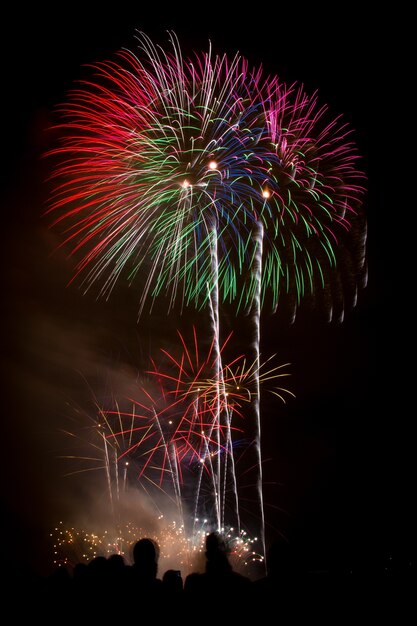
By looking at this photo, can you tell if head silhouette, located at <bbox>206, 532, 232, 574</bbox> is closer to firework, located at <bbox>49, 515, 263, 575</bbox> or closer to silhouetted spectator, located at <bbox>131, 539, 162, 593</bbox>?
silhouetted spectator, located at <bbox>131, 539, 162, 593</bbox>

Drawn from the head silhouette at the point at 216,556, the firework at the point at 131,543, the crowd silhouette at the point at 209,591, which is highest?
the firework at the point at 131,543

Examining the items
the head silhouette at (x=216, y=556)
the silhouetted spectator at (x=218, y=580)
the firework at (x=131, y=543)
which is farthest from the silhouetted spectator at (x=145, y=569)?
the firework at (x=131, y=543)

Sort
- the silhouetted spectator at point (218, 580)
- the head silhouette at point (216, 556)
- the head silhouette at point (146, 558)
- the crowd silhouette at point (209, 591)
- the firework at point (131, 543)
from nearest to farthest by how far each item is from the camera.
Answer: the crowd silhouette at point (209, 591), the silhouetted spectator at point (218, 580), the head silhouette at point (216, 556), the head silhouette at point (146, 558), the firework at point (131, 543)

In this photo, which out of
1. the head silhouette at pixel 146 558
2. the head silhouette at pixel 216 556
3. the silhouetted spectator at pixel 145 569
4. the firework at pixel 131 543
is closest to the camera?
the head silhouette at pixel 216 556

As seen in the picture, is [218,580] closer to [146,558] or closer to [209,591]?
[209,591]

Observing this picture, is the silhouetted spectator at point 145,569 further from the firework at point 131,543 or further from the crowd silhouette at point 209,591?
the firework at point 131,543

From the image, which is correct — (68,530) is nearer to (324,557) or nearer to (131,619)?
(324,557)

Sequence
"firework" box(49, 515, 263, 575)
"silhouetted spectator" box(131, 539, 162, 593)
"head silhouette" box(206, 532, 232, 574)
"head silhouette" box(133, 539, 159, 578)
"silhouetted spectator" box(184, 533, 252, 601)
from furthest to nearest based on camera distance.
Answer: "firework" box(49, 515, 263, 575), "head silhouette" box(133, 539, 159, 578), "silhouetted spectator" box(131, 539, 162, 593), "head silhouette" box(206, 532, 232, 574), "silhouetted spectator" box(184, 533, 252, 601)

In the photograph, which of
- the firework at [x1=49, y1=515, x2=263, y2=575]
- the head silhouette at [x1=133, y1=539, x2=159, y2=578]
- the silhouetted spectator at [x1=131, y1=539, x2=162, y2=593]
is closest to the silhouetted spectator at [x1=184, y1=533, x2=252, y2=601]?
the silhouetted spectator at [x1=131, y1=539, x2=162, y2=593]

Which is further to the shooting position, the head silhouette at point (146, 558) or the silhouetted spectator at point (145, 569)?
the head silhouette at point (146, 558)

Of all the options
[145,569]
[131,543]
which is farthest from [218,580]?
[131,543]

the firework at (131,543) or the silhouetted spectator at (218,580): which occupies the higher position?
the firework at (131,543)

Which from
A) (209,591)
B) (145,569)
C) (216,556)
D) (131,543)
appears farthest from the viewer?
(131,543)
